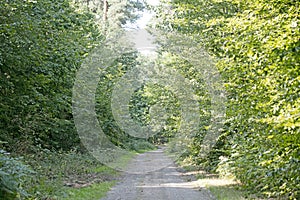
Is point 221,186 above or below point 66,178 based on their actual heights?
below

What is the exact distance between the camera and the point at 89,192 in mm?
12422

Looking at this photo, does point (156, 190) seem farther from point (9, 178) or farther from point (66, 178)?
point (9, 178)

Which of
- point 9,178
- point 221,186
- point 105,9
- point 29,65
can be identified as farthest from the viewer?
point 105,9

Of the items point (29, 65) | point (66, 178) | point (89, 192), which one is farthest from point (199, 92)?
point (29, 65)

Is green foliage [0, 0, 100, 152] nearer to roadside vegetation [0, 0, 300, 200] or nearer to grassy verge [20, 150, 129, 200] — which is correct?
roadside vegetation [0, 0, 300, 200]

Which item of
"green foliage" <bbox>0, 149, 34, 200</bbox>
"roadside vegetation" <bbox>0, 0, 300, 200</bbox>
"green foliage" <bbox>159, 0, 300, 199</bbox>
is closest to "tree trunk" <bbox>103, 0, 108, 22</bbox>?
"roadside vegetation" <bbox>0, 0, 300, 200</bbox>

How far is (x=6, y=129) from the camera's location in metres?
15.8

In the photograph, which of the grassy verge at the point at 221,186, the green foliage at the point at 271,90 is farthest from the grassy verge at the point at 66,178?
the green foliage at the point at 271,90

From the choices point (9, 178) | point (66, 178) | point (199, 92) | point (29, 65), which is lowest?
point (66, 178)

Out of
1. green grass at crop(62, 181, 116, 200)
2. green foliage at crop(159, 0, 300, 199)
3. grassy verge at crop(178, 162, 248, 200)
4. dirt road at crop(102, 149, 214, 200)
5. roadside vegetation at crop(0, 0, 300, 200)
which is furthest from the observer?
dirt road at crop(102, 149, 214, 200)

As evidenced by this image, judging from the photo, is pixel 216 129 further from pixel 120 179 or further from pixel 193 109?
pixel 120 179

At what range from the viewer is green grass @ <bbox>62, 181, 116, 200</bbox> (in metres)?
11.4

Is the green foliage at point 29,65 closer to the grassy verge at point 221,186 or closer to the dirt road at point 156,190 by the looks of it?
the dirt road at point 156,190

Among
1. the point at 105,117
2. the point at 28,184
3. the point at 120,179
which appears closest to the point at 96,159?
the point at 105,117
